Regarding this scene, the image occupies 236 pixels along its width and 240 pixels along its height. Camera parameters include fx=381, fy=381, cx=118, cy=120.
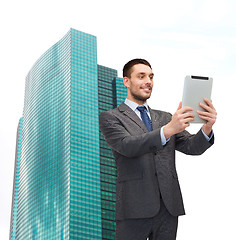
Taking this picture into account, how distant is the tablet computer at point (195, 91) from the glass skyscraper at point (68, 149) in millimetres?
72467

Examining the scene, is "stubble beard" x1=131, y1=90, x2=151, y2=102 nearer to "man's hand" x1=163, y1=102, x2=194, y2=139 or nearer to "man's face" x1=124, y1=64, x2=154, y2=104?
"man's face" x1=124, y1=64, x2=154, y2=104

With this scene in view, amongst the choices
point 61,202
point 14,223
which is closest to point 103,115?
point 61,202

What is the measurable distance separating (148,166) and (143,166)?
46mm

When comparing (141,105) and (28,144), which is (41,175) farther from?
(141,105)

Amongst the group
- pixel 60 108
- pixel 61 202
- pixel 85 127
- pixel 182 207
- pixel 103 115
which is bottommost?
pixel 182 207

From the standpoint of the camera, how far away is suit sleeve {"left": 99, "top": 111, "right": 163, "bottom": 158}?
3251 millimetres

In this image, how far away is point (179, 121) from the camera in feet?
10.3

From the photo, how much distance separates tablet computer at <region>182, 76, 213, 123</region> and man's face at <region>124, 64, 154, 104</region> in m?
0.49

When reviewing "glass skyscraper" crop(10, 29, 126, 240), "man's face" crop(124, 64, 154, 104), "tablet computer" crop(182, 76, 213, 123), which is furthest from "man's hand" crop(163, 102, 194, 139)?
"glass skyscraper" crop(10, 29, 126, 240)

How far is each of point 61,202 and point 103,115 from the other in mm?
78215

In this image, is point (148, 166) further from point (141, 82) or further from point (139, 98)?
point (141, 82)

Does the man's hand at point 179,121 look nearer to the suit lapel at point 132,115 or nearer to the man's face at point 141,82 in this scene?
the suit lapel at point 132,115

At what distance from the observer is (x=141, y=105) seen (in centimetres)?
385

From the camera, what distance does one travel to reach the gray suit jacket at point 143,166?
3266 millimetres
